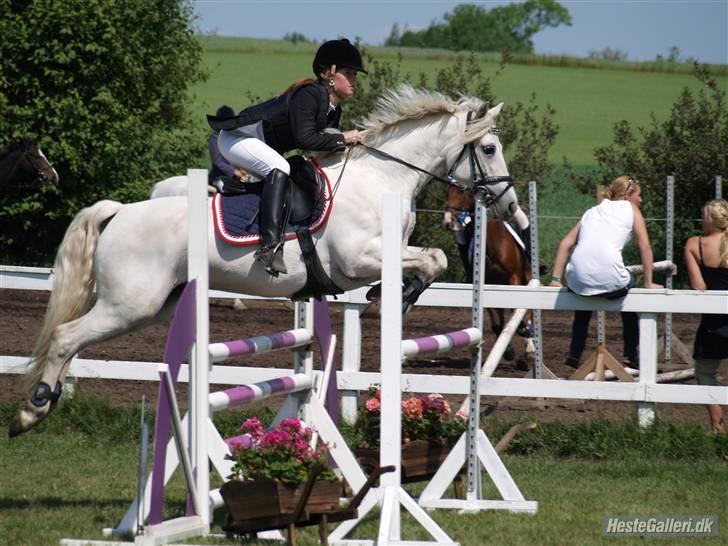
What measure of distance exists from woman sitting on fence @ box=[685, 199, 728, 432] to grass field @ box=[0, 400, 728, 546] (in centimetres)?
49

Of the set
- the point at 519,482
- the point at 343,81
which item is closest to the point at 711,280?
the point at 519,482

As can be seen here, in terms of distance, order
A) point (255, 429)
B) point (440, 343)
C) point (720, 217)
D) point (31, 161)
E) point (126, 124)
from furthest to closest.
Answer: point (126, 124) → point (31, 161) → point (720, 217) → point (440, 343) → point (255, 429)

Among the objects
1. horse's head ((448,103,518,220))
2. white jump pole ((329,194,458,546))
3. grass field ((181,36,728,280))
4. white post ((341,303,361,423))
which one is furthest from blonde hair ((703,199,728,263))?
grass field ((181,36,728,280))

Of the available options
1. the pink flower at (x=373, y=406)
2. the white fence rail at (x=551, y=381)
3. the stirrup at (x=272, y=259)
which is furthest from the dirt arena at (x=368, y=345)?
the stirrup at (x=272, y=259)

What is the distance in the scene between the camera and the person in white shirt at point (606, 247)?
8117 mm

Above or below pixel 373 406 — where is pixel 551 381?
below

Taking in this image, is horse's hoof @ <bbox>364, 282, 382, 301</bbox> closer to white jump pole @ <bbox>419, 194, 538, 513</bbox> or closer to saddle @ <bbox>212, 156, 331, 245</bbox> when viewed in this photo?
saddle @ <bbox>212, 156, 331, 245</bbox>

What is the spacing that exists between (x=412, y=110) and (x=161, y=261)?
5.63 feet

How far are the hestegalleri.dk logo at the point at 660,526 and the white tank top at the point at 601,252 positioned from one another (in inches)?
95.4

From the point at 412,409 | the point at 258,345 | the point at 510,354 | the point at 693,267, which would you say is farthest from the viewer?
the point at 510,354

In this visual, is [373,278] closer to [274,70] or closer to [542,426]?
[542,426]

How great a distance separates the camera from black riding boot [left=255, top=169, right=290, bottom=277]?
20.1 feet

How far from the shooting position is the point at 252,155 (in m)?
6.38

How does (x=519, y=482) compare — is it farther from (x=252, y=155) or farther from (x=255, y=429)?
(x=252, y=155)
